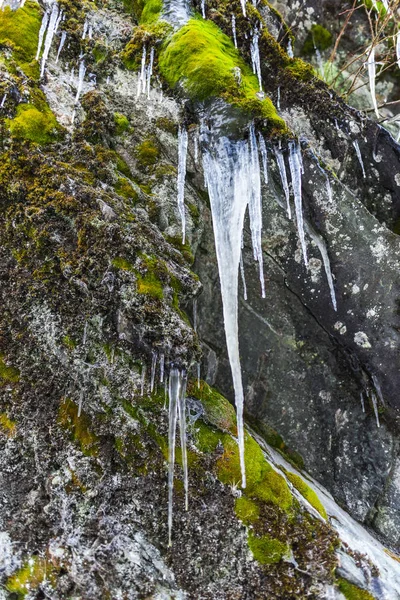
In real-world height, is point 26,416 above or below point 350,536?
above

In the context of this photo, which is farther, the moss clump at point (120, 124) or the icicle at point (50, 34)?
the moss clump at point (120, 124)

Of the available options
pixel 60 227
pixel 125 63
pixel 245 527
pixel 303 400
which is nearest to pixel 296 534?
pixel 245 527

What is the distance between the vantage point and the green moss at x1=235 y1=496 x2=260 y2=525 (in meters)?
2.81

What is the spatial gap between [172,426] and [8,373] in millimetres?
1560

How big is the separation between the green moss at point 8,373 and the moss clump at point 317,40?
750 cm

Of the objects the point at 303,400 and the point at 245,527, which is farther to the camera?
the point at 303,400

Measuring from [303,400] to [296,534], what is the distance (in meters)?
2.02

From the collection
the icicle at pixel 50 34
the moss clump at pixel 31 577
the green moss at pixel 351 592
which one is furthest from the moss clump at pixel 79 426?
the icicle at pixel 50 34

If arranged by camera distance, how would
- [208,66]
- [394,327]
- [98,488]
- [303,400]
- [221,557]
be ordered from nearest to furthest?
[221,557] → [98,488] → [208,66] → [394,327] → [303,400]

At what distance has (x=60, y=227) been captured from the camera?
3.24m

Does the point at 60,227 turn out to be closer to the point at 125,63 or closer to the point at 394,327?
the point at 125,63

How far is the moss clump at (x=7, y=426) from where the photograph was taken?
318 cm

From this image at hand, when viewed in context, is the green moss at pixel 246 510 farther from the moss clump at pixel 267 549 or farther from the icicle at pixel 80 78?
the icicle at pixel 80 78

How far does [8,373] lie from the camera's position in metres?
3.35
